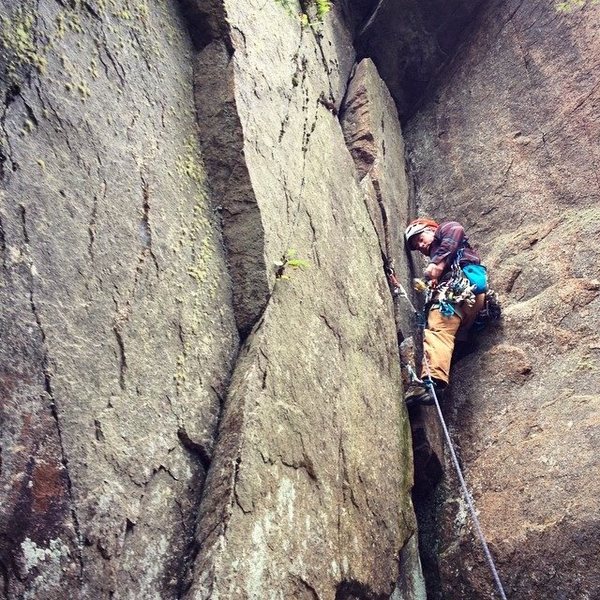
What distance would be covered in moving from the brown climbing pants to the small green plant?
1.92m

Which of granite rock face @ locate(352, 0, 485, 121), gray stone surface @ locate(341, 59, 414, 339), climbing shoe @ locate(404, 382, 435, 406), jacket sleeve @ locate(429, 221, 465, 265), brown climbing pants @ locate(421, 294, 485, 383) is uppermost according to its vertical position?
granite rock face @ locate(352, 0, 485, 121)

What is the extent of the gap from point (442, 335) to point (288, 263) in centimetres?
231

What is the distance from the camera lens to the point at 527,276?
6.67 meters

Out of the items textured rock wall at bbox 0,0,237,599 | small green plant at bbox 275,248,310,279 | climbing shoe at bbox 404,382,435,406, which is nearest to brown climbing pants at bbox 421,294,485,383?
climbing shoe at bbox 404,382,435,406

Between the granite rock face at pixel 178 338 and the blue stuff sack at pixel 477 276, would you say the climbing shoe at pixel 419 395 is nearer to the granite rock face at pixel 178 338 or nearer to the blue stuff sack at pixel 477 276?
the granite rock face at pixel 178 338

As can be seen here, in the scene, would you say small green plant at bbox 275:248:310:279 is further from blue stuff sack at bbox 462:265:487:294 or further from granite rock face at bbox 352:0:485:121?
granite rock face at bbox 352:0:485:121

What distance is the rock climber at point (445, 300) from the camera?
5945mm

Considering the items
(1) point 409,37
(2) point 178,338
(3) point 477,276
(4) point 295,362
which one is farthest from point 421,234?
(2) point 178,338

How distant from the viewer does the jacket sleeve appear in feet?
22.2

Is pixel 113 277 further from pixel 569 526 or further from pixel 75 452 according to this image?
pixel 569 526

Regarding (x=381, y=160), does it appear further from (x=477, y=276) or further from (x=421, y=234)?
(x=477, y=276)

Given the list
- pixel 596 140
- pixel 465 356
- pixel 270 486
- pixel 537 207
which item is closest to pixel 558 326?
pixel 465 356

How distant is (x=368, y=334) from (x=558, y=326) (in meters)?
2.03

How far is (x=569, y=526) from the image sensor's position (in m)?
4.65
